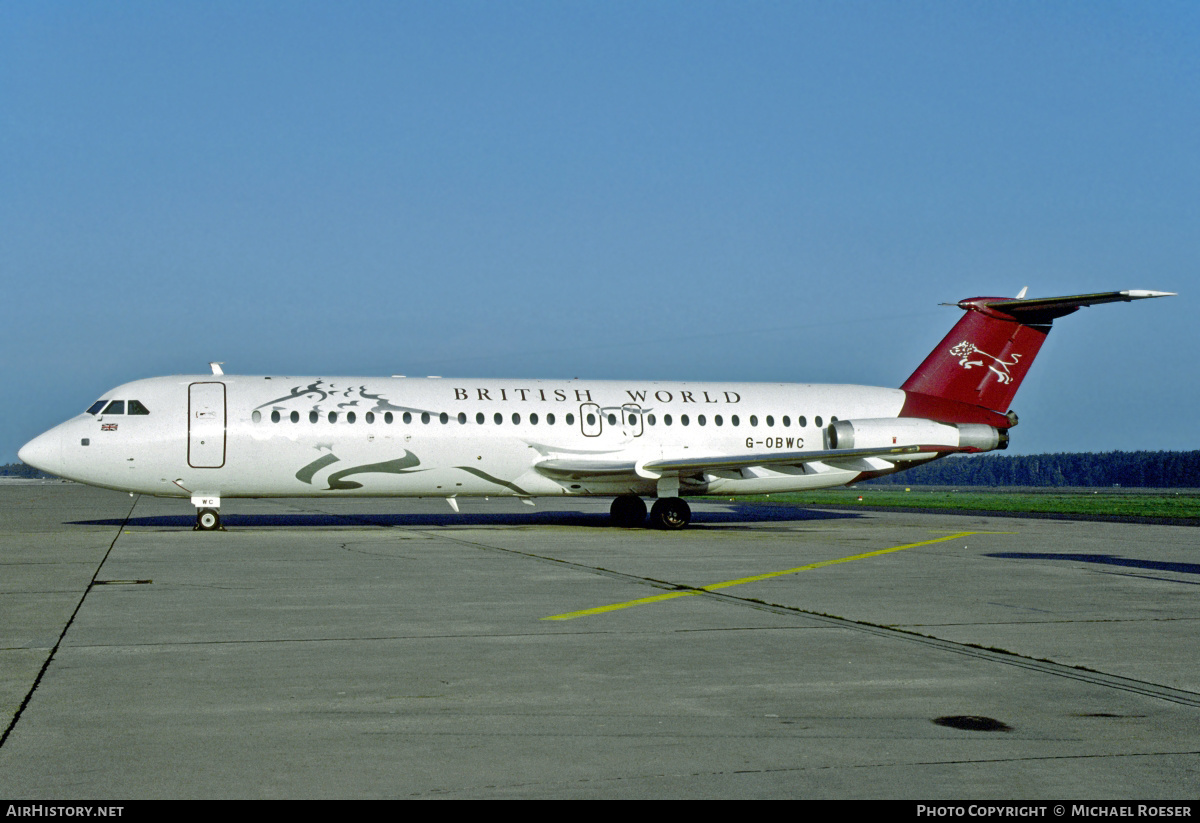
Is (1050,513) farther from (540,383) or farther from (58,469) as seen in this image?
(58,469)

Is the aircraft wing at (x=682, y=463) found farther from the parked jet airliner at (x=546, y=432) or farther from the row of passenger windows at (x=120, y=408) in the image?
the row of passenger windows at (x=120, y=408)

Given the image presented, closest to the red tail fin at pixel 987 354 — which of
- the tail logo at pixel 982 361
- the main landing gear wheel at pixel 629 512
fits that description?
the tail logo at pixel 982 361

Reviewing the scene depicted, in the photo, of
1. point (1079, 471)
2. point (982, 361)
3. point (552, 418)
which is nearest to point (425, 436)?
point (552, 418)

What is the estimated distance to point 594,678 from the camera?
314 inches

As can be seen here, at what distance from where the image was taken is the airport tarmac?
5551mm

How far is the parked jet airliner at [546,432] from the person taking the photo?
23641mm

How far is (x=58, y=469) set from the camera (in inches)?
914

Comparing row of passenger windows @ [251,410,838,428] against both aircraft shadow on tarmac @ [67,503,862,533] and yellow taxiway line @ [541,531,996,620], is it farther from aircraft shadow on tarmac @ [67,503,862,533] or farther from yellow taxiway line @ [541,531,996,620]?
yellow taxiway line @ [541,531,996,620]

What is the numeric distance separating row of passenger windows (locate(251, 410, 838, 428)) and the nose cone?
3.94 m

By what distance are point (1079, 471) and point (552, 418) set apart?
134m

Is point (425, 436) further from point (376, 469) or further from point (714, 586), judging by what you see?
point (714, 586)

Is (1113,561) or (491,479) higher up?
(491,479)
